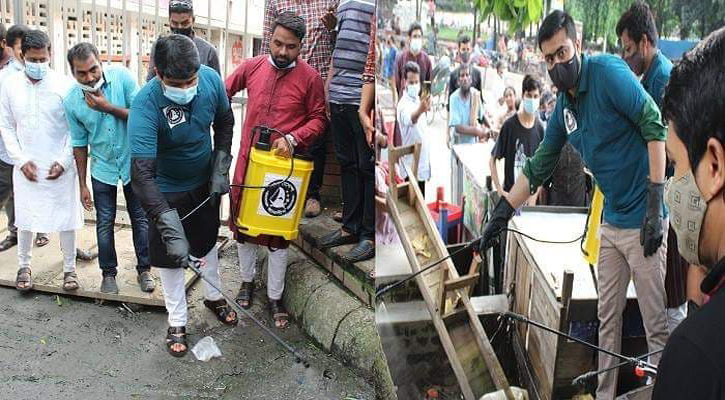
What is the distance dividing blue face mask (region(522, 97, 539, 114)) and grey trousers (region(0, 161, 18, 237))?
175 inches

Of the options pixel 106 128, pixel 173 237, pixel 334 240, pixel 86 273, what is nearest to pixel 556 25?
pixel 173 237

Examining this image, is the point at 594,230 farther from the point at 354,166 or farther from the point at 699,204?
the point at 354,166

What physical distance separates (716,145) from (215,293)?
355cm

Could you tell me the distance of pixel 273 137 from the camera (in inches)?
148

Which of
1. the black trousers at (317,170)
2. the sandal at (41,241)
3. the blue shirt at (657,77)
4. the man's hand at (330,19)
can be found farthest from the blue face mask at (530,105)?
the sandal at (41,241)

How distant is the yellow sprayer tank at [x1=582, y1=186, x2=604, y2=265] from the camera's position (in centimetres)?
131

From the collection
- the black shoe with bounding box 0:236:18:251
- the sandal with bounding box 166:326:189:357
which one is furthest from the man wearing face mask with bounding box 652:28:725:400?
the black shoe with bounding box 0:236:18:251

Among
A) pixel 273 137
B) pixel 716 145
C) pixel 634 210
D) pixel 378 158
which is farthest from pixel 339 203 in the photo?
pixel 716 145

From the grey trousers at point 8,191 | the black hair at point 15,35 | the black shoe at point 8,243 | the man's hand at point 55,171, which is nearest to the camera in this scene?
the man's hand at point 55,171

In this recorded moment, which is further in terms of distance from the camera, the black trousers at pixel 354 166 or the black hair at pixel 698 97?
the black trousers at pixel 354 166

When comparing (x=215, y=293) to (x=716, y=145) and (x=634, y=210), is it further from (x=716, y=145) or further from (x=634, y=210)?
(x=716, y=145)

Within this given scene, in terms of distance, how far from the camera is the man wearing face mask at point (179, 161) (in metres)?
3.26

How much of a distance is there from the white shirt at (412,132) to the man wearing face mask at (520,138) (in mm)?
165

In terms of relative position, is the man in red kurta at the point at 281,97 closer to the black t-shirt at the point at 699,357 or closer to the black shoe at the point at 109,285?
the black shoe at the point at 109,285
